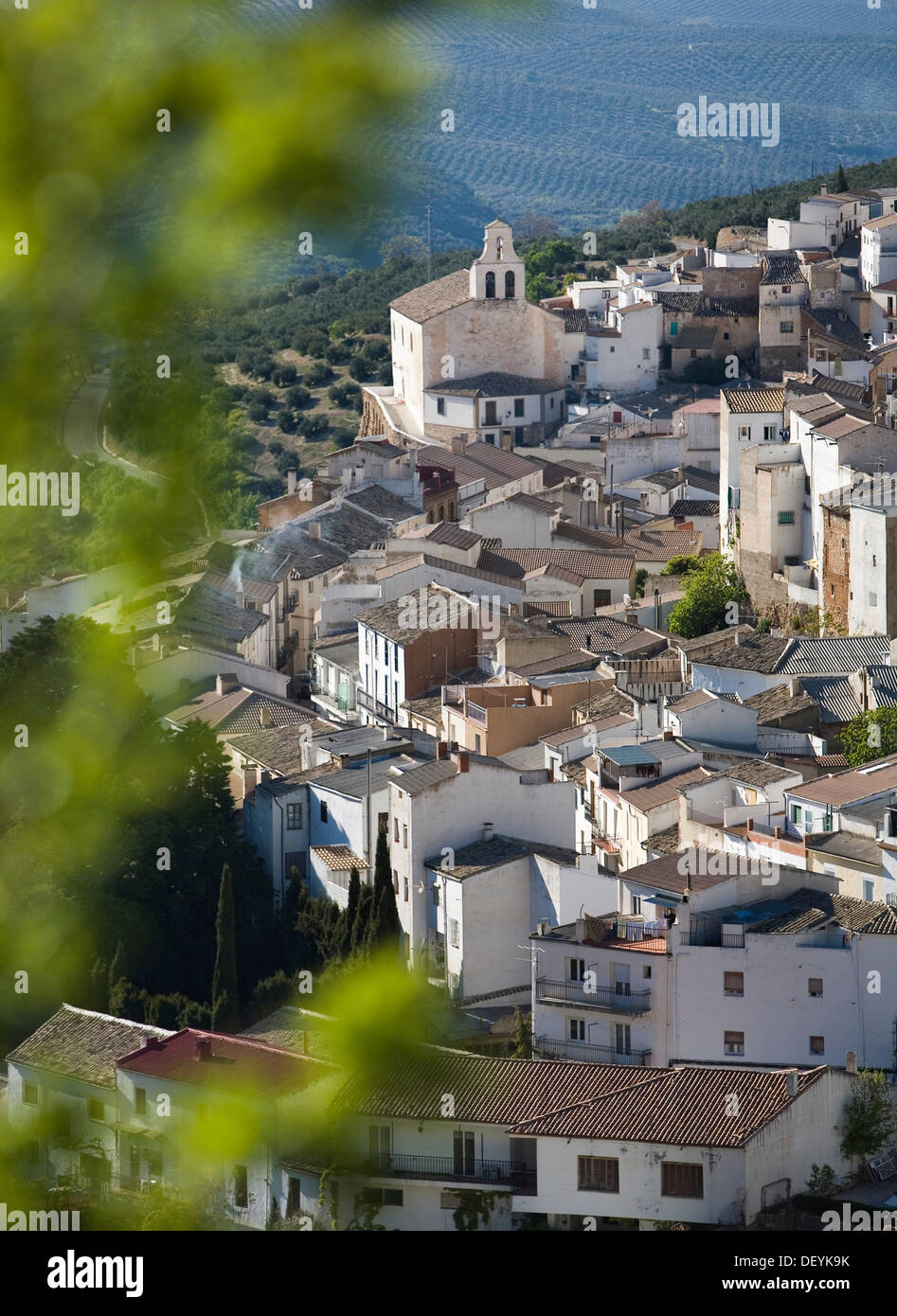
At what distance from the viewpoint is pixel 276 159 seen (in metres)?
1.86

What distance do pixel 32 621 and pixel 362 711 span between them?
17.1m

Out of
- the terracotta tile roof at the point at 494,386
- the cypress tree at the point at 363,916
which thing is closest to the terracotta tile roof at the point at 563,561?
the cypress tree at the point at 363,916

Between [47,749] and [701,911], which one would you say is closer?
[47,749]

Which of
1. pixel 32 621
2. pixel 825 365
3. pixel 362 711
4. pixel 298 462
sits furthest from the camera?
pixel 298 462

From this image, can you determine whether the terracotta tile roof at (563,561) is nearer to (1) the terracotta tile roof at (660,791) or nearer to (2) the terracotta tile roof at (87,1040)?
(1) the terracotta tile roof at (660,791)

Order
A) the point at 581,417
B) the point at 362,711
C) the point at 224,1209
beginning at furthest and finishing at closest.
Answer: the point at 581,417 → the point at 362,711 → the point at 224,1209

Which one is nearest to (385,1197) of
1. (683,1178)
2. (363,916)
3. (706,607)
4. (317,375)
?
(683,1178)

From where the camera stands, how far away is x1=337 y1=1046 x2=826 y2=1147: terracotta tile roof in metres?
13.0

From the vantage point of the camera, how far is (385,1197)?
42.9 feet

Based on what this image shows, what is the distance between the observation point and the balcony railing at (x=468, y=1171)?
43.2 ft

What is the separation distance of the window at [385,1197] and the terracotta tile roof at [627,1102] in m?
0.50

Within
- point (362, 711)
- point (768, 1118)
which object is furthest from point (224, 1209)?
point (362, 711)

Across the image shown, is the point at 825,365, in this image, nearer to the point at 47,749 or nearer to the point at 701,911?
the point at 701,911

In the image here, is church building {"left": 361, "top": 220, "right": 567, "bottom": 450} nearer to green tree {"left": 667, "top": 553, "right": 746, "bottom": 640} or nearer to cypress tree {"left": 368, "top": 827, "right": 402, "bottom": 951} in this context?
green tree {"left": 667, "top": 553, "right": 746, "bottom": 640}
